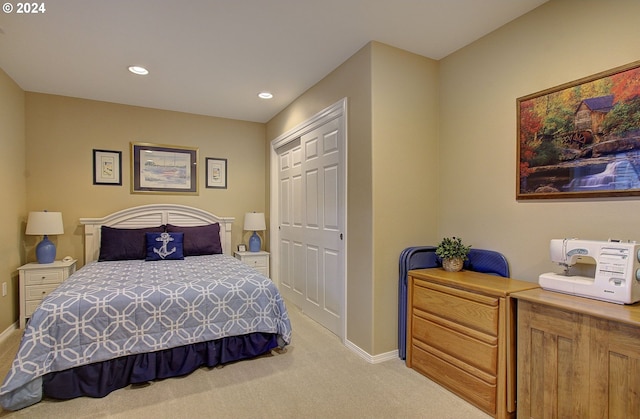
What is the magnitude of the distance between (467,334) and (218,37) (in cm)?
280

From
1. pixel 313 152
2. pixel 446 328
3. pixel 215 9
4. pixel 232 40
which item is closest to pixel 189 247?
pixel 313 152

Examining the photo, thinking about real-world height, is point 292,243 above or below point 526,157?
below

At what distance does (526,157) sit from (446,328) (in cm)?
130

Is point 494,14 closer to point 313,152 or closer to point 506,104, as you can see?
point 506,104

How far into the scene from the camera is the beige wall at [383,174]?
8.59 ft

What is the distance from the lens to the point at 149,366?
228 centimetres

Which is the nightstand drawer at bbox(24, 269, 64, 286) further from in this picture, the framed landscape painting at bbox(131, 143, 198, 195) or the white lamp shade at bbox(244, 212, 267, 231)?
the white lamp shade at bbox(244, 212, 267, 231)

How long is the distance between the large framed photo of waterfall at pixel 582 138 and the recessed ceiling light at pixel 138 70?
10.7 ft

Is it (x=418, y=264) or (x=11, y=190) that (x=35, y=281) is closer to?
(x=11, y=190)

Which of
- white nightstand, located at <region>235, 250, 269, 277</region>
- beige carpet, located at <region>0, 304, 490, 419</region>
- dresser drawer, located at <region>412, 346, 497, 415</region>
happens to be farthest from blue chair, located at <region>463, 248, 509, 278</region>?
white nightstand, located at <region>235, 250, 269, 277</region>

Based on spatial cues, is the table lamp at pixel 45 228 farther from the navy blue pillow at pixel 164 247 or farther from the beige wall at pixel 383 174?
the beige wall at pixel 383 174

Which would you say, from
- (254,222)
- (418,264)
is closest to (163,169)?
(254,222)

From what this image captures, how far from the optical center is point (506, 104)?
238 centimetres

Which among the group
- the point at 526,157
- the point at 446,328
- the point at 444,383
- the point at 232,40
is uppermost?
the point at 232,40
